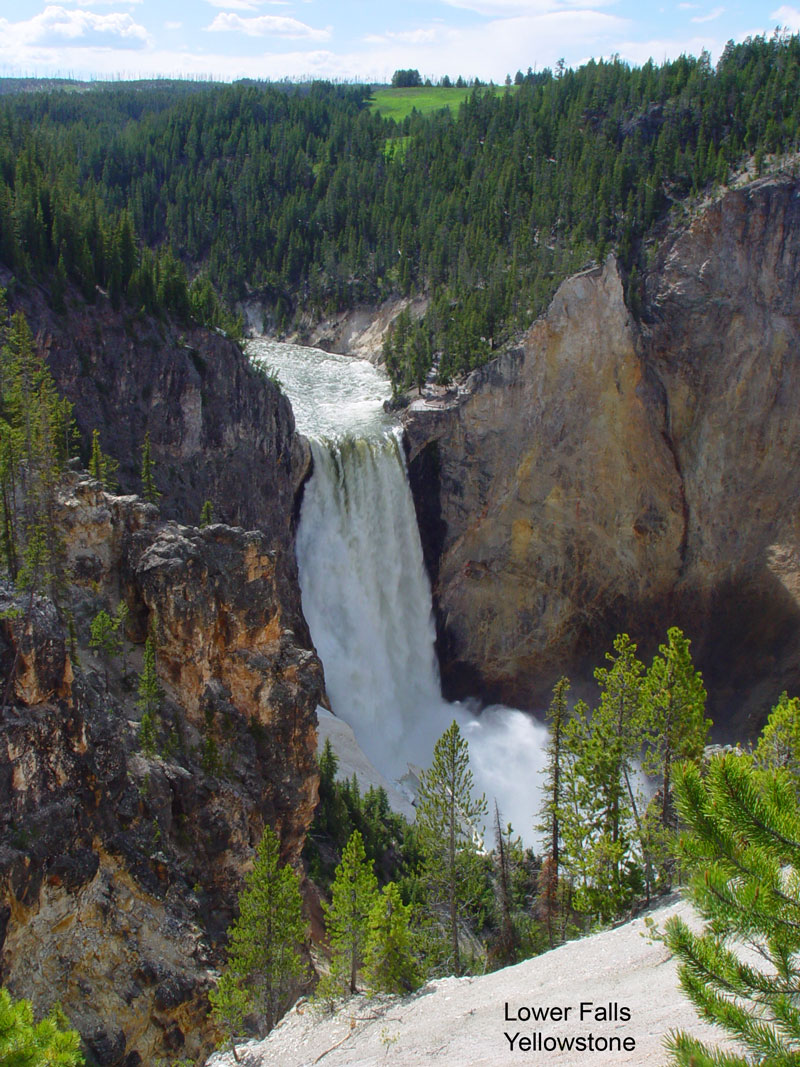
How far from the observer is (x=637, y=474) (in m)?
56.2

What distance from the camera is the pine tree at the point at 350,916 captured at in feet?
72.7

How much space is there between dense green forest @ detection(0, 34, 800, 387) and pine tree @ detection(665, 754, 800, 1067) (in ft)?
139

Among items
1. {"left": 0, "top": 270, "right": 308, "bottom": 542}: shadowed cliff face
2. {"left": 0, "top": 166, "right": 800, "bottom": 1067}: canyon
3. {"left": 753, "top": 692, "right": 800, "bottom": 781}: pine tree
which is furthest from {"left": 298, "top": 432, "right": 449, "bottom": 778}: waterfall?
{"left": 753, "top": 692, "right": 800, "bottom": 781}: pine tree

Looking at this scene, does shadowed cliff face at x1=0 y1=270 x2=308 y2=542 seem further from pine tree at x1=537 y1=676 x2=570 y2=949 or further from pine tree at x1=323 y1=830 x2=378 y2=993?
pine tree at x1=323 y1=830 x2=378 y2=993

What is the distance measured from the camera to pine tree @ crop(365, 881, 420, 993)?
2072cm

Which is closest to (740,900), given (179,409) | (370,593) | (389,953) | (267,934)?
(389,953)

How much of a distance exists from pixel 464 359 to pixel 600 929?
39618 mm

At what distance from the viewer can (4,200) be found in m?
44.2

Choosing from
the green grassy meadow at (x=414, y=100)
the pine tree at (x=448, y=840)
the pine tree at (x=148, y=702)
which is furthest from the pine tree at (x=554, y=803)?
the green grassy meadow at (x=414, y=100)

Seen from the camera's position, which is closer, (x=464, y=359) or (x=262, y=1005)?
(x=262, y=1005)

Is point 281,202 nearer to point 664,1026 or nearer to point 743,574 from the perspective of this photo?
point 743,574

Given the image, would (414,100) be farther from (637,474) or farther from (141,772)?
(141,772)

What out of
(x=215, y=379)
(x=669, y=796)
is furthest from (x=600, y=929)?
(x=215, y=379)

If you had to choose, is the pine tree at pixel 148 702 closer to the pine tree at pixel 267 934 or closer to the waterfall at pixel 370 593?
the pine tree at pixel 267 934
